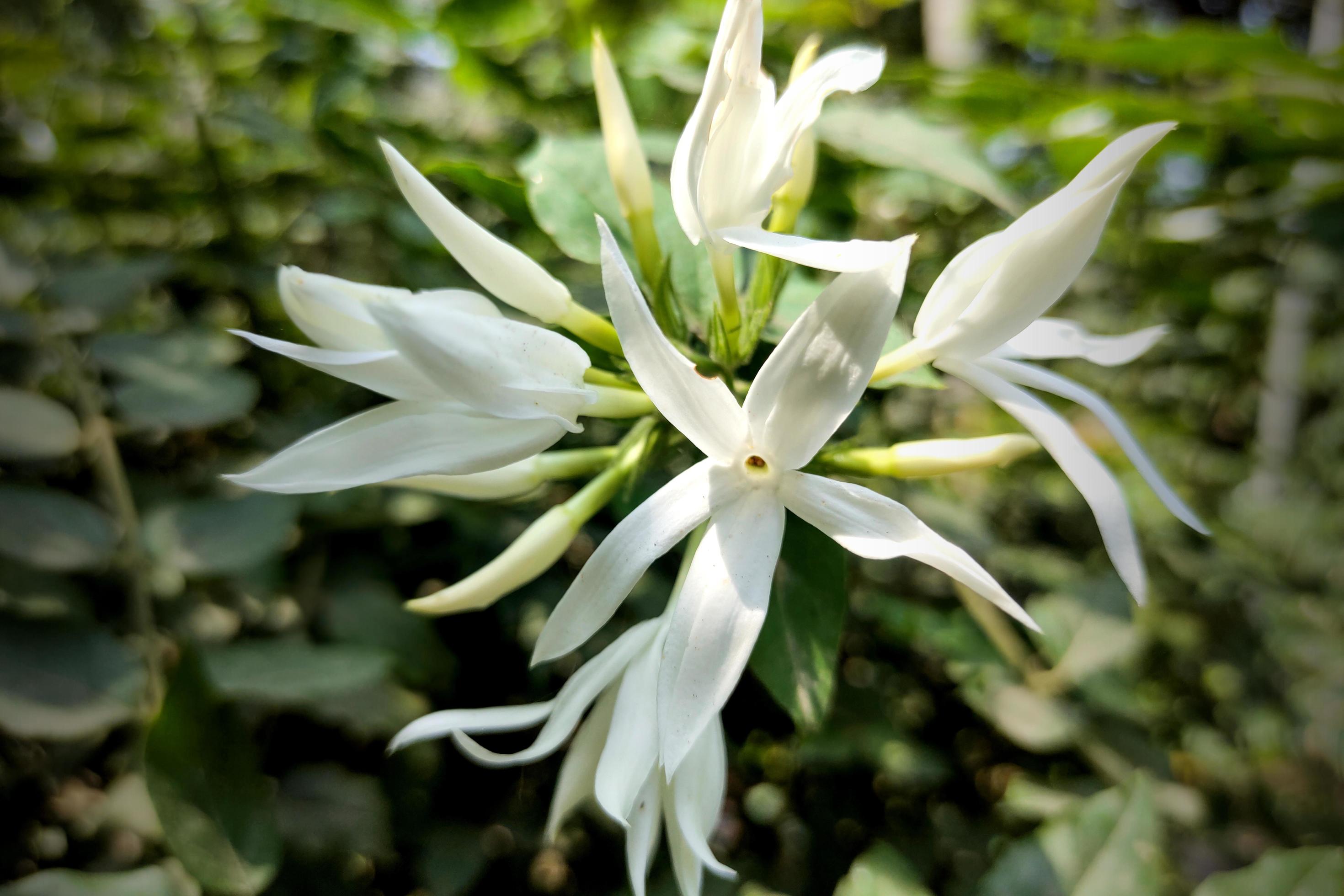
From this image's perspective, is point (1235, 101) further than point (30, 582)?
Yes

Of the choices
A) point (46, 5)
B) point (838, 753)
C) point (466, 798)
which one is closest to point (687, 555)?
point (838, 753)

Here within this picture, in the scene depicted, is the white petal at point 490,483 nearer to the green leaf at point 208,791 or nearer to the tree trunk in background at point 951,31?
the green leaf at point 208,791

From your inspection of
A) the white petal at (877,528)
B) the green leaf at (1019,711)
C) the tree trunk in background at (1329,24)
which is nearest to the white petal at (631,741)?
the white petal at (877,528)

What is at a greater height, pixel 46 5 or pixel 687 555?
pixel 46 5

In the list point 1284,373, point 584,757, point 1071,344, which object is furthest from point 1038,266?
point 1284,373

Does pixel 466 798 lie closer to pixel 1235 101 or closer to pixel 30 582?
pixel 30 582

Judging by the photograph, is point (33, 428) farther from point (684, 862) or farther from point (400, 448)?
point (684, 862)

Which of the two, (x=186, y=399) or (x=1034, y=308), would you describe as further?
(x=186, y=399)

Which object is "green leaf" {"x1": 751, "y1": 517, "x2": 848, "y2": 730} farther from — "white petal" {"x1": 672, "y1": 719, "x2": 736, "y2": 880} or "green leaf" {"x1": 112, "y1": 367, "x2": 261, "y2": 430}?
"green leaf" {"x1": 112, "y1": 367, "x2": 261, "y2": 430}
